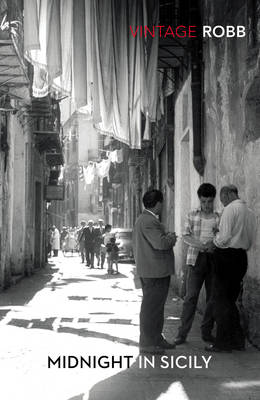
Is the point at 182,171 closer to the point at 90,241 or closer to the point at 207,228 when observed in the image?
the point at 207,228

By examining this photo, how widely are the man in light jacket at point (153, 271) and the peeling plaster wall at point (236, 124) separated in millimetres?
1090

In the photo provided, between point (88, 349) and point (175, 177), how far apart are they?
7.50 meters

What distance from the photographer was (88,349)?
6105mm

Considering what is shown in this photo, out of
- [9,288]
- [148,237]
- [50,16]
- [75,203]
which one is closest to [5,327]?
[148,237]

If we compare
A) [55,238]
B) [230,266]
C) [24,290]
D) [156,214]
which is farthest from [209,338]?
[55,238]

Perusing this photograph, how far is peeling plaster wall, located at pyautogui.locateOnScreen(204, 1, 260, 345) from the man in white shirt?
37cm

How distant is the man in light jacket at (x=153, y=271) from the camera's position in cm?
603

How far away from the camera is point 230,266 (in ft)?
19.9

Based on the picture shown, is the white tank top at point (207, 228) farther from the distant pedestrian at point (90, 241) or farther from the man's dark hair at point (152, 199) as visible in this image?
the distant pedestrian at point (90, 241)

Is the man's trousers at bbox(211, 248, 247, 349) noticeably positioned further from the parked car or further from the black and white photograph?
the parked car

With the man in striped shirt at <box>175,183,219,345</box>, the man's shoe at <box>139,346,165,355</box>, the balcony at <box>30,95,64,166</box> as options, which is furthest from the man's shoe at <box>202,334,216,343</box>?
the balcony at <box>30,95,64,166</box>

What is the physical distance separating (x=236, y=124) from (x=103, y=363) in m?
3.49

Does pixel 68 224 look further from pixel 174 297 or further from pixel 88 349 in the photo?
pixel 88 349

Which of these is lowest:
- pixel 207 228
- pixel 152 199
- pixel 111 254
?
pixel 111 254
